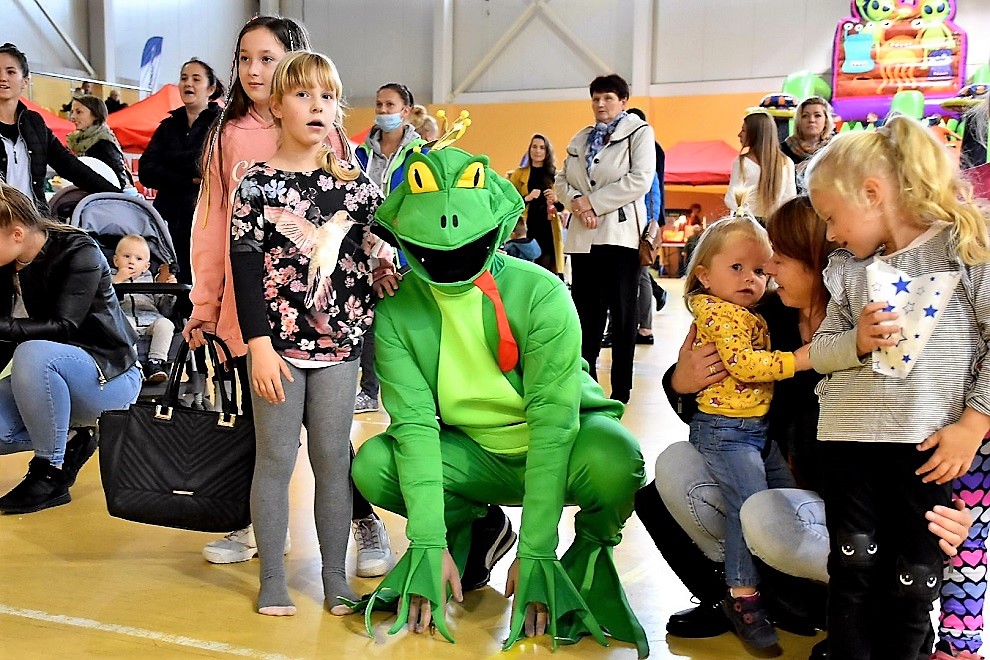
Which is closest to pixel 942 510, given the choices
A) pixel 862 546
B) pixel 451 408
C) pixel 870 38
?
pixel 862 546

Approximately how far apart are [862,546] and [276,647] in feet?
4.12

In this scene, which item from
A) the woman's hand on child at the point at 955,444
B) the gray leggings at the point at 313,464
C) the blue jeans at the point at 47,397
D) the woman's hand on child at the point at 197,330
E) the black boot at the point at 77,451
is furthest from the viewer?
the black boot at the point at 77,451

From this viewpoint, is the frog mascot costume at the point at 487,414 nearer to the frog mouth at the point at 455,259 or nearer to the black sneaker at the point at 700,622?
the frog mouth at the point at 455,259

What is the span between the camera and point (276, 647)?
7.60 ft

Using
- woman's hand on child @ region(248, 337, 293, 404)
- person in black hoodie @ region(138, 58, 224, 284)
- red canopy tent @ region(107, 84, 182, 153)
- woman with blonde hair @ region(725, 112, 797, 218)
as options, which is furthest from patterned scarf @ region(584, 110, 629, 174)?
red canopy tent @ region(107, 84, 182, 153)

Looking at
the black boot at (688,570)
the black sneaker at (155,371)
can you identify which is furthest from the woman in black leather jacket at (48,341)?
the black boot at (688,570)

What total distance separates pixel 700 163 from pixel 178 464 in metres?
13.0

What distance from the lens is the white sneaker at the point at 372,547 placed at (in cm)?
284

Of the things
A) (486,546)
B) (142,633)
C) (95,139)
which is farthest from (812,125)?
(95,139)

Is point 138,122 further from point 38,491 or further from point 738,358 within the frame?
point 738,358

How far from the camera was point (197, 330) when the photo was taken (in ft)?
9.20

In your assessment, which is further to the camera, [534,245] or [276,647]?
[534,245]

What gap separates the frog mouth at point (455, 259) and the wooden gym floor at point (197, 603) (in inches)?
32.4

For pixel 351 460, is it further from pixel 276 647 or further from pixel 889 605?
pixel 889 605
